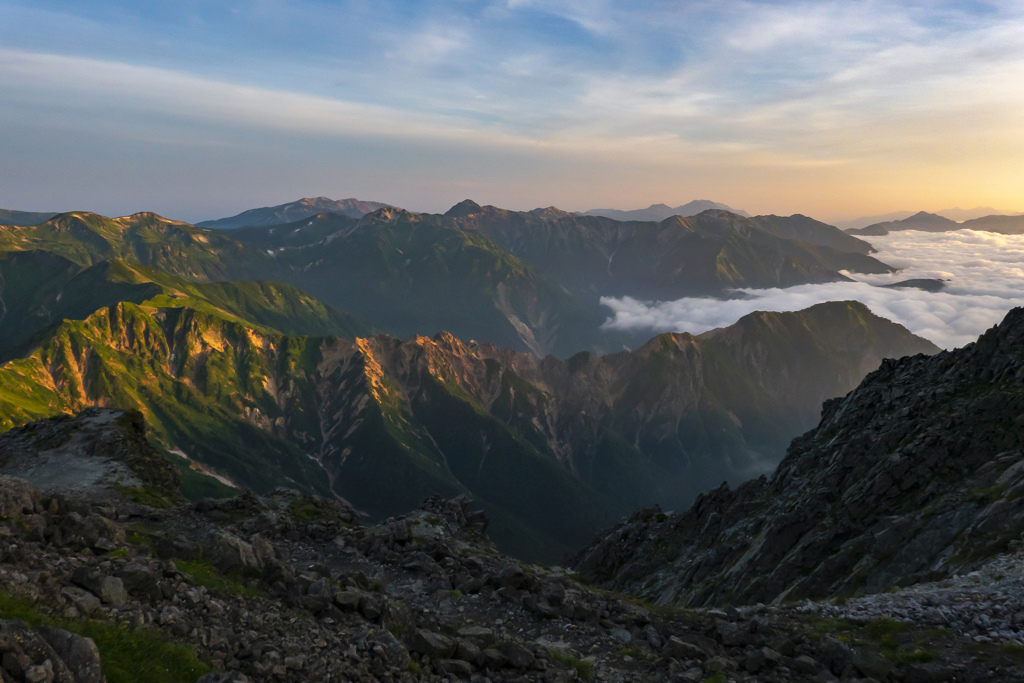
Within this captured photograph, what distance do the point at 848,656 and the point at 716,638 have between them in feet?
19.6

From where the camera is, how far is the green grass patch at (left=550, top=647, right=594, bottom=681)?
2471cm

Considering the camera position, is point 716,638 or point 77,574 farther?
point 716,638

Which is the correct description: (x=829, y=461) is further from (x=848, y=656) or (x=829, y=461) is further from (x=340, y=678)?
(x=340, y=678)

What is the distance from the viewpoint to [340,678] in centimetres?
1820

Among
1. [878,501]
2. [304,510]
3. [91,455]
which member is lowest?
[878,501]

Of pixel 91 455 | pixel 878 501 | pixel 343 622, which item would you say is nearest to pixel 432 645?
pixel 343 622

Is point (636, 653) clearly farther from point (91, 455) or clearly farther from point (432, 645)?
point (91, 455)

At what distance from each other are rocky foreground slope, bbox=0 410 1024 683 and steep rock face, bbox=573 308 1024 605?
23974 mm

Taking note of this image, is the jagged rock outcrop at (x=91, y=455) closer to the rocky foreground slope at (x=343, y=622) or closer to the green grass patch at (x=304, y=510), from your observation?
the green grass patch at (x=304, y=510)

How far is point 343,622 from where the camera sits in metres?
23.5

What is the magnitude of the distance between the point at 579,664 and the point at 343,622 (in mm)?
10602

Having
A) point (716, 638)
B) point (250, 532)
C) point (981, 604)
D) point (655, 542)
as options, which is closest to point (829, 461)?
point (655, 542)

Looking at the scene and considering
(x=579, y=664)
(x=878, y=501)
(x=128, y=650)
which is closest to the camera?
(x=128, y=650)

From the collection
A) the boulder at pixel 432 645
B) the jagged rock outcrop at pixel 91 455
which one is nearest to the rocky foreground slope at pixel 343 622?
the boulder at pixel 432 645
